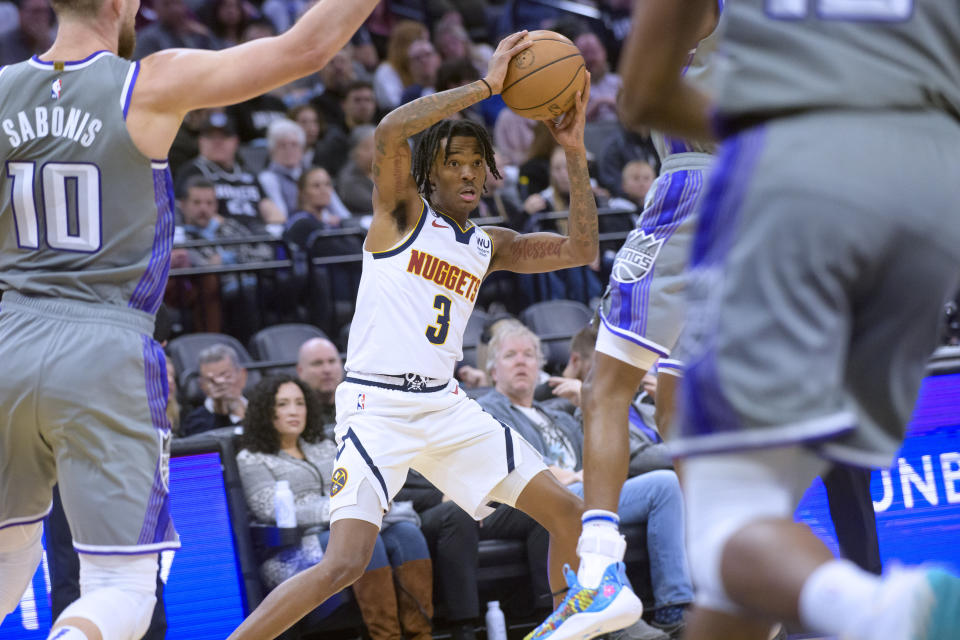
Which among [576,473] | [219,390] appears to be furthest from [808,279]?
[219,390]

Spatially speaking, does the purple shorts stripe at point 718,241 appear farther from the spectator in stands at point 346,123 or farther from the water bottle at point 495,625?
the spectator in stands at point 346,123

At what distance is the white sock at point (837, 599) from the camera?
1833 mm

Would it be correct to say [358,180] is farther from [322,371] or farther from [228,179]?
[322,371]

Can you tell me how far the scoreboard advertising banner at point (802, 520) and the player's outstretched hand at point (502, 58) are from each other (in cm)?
285

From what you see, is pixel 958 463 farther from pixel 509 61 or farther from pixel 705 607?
pixel 705 607

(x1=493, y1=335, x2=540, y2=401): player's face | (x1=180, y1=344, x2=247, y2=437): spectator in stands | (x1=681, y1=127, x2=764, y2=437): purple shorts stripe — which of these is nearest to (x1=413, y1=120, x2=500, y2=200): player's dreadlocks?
(x1=493, y1=335, x2=540, y2=401): player's face

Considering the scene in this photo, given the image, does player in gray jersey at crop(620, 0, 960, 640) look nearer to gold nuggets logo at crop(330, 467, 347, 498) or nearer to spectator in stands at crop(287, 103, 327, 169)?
gold nuggets logo at crop(330, 467, 347, 498)

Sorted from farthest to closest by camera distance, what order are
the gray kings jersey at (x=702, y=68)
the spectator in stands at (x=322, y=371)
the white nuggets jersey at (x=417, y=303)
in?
the spectator in stands at (x=322, y=371)
the white nuggets jersey at (x=417, y=303)
the gray kings jersey at (x=702, y=68)

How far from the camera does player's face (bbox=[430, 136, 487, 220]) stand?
501 cm

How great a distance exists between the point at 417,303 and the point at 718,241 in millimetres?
2826

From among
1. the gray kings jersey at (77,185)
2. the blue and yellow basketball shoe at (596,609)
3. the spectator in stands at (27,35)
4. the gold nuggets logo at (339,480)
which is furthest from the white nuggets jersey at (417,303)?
the spectator in stands at (27,35)

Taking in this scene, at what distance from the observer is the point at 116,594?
126 inches

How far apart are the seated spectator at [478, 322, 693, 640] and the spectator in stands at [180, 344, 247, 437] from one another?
5.66 feet

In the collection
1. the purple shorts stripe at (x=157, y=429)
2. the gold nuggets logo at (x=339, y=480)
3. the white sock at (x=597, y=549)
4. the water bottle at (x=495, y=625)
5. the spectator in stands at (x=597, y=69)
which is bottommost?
the water bottle at (x=495, y=625)
